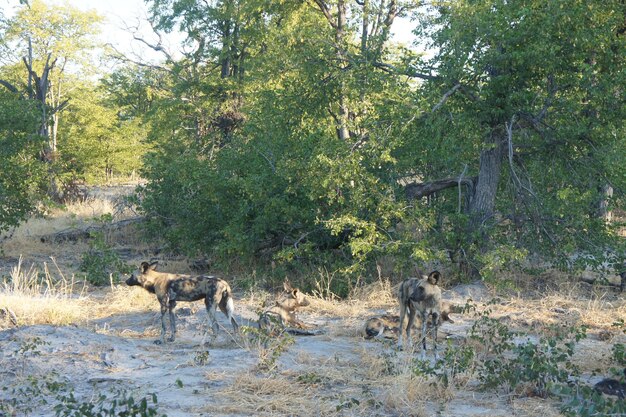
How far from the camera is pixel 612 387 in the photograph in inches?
256

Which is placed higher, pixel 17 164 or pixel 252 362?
pixel 17 164

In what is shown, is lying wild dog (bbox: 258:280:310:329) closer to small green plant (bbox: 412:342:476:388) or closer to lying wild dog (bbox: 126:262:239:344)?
lying wild dog (bbox: 126:262:239:344)

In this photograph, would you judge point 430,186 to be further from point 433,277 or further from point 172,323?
point 172,323

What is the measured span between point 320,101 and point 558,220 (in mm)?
4303

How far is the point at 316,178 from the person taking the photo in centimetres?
1127

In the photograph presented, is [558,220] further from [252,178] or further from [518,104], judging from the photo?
[252,178]

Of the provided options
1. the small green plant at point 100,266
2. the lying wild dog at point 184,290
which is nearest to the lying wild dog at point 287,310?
the lying wild dog at point 184,290

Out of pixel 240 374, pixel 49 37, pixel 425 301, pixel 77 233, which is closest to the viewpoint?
pixel 240 374

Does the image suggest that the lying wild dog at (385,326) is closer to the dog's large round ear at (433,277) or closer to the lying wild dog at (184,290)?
the dog's large round ear at (433,277)

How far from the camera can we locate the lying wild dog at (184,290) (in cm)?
902

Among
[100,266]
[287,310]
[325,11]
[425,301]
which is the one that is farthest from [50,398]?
[325,11]

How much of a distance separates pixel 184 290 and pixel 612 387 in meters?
4.91

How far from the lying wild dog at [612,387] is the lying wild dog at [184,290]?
161 inches

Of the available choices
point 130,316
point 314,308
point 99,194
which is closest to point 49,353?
point 130,316
